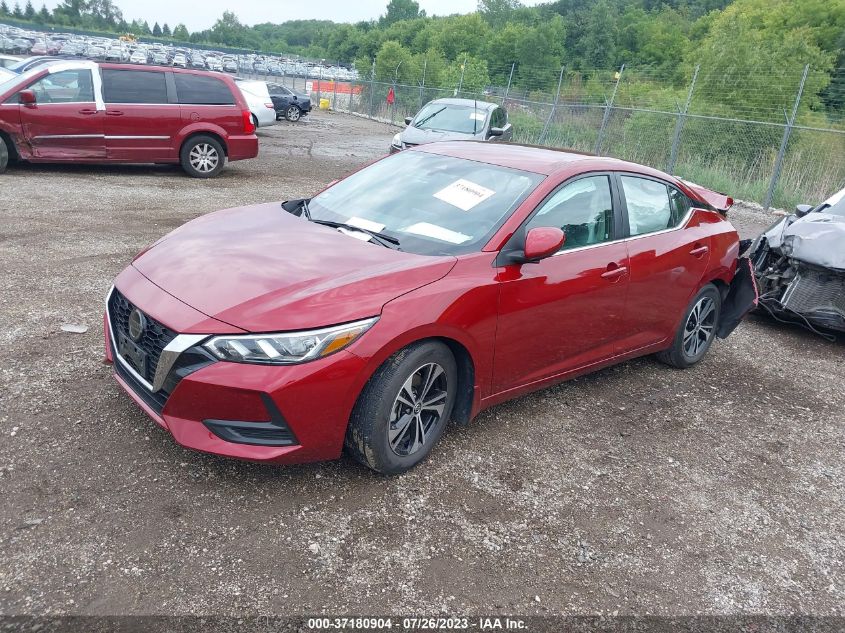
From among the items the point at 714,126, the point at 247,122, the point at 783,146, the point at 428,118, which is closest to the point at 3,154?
the point at 247,122

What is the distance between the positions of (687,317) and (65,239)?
6.10 meters

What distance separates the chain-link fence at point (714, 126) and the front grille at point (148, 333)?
43.3 ft

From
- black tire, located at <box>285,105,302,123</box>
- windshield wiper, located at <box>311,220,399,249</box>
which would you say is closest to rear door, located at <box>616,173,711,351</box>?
windshield wiper, located at <box>311,220,399,249</box>

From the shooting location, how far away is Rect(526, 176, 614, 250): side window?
3873mm

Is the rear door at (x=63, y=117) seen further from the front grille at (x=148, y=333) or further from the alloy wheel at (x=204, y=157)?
the front grille at (x=148, y=333)

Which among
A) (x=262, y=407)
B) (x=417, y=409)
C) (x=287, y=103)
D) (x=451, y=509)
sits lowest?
(x=287, y=103)

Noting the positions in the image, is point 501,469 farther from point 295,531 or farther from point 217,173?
point 217,173

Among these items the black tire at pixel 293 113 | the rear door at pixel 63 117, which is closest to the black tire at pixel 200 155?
the rear door at pixel 63 117

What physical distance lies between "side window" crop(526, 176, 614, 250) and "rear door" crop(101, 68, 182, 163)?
8680 millimetres

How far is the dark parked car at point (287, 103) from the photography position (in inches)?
1006

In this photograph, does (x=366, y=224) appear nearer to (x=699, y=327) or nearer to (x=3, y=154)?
(x=699, y=327)

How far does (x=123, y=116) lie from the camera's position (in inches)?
410

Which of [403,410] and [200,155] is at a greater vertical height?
[403,410]

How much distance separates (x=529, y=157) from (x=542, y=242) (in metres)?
0.99
